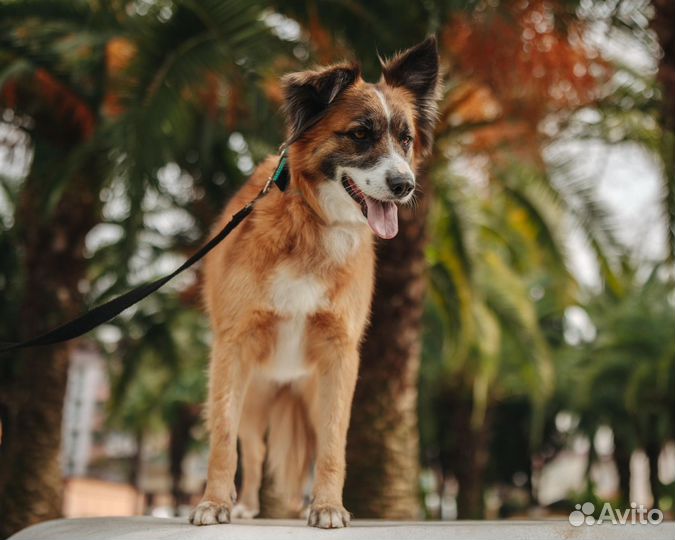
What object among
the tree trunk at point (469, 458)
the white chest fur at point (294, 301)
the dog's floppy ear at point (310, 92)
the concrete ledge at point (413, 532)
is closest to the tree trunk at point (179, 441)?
the tree trunk at point (469, 458)

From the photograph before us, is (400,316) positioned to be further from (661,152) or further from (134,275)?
(134,275)

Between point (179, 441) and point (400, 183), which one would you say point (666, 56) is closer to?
point (400, 183)

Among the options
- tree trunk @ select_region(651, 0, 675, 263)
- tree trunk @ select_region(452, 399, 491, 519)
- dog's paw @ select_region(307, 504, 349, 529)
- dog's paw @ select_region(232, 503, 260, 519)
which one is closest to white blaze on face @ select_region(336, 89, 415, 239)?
dog's paw @ select_region(307, 504, 349, 529)

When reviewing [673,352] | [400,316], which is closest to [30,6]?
[400,316]

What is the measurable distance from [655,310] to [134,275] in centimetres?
1664

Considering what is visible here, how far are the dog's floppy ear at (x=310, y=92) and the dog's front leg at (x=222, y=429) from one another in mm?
1250

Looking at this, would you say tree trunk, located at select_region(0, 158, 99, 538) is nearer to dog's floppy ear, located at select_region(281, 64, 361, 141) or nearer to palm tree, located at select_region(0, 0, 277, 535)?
palm tree, located at select_region(0, 0, 277, 535)

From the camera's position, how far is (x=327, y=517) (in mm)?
4125

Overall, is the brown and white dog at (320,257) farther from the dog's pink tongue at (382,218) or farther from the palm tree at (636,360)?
the palm tree at (636,360)

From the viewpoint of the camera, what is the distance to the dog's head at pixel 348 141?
4043mm

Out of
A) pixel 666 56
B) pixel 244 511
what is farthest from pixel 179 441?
pixel 244 511

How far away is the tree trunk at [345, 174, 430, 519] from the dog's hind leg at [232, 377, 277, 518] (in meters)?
3.95

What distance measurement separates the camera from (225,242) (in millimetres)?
4746

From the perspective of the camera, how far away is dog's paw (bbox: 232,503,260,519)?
5.21m
